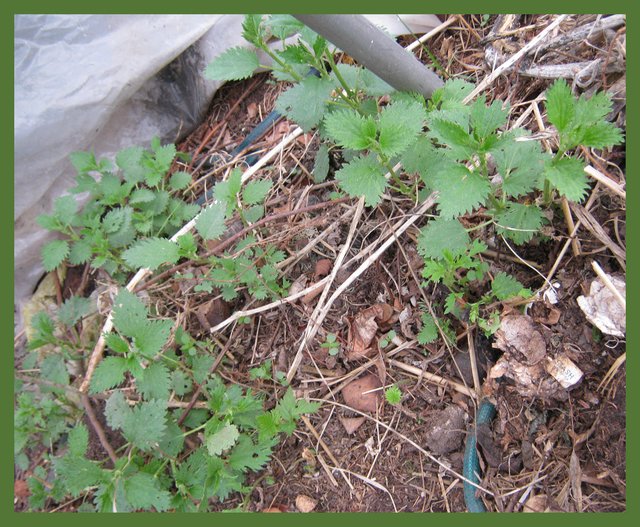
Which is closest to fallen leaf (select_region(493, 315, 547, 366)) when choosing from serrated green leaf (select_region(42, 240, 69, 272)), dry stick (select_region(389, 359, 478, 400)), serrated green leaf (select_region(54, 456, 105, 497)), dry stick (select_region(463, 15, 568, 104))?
dry stick (select_region(389, 359, 478, 400))

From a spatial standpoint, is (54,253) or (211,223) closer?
(211,223)

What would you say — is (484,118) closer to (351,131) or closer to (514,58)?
(351,131)

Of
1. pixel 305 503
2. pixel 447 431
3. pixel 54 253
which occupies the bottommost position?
pixel 305 503

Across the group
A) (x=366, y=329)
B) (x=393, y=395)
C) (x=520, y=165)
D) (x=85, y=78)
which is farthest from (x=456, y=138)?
(x=85, y=78)

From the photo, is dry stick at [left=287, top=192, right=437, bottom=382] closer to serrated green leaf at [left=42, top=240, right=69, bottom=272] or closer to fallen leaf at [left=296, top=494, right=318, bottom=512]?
fallen leaf at [left=296, top=494, right=318, bottom=512]

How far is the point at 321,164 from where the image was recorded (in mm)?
2006

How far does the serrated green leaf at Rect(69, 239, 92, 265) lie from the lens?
231 cm

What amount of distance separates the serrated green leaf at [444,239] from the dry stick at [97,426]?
146 cm

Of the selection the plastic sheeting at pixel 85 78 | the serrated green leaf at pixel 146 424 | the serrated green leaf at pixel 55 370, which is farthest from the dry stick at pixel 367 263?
the serrated green leaf at pixel 55 370

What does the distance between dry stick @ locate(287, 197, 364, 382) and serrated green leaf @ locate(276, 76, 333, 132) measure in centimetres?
41

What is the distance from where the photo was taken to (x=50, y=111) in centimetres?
226

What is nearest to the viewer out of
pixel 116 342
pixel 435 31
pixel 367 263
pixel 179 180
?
pixel 116 342

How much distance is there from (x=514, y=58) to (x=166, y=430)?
6.40 ft

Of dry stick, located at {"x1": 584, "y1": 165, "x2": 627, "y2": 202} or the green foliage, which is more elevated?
dry stick, located at {"x1": 584, "y1": 165, "x2": 627, "y2": 202}
